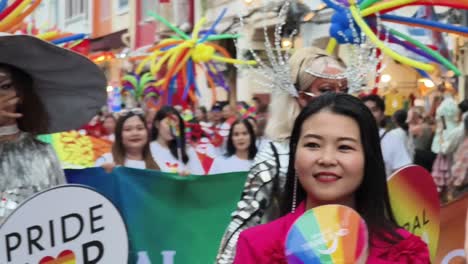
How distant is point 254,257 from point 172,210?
255 centimetres

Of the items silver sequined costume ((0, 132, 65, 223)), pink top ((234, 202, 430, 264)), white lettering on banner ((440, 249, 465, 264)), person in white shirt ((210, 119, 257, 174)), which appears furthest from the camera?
person in white shirt ((210, 119, 257, 174))

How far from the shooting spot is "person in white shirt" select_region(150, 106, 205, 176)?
761 cm

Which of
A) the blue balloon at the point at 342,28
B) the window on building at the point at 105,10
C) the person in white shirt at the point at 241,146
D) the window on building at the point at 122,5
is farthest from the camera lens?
the window on building at the point at 105,10

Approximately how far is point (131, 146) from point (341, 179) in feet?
14.8

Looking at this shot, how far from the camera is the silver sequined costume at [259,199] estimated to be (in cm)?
316

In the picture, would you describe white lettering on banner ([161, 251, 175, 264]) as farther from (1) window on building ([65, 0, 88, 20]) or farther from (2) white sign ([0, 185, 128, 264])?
(1) window on building ([65, 0, 88, 20])

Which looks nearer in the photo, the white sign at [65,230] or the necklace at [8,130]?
the white sign at [65,230]

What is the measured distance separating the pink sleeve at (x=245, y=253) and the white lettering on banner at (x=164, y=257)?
2.28m

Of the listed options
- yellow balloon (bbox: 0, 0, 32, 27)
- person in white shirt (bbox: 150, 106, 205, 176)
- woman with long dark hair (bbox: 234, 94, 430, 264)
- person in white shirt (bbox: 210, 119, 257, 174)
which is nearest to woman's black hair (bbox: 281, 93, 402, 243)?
woman with long dark hair (bbox: 234, 94, 430, 264)

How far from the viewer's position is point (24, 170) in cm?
374

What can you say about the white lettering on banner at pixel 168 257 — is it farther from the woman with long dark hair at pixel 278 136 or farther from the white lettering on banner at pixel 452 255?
the white lettering on banner at pixel 452 255

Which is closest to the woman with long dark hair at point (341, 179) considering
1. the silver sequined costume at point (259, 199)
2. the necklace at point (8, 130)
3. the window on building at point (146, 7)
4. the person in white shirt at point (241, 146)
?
the silver sequined costume at point (259, 199)

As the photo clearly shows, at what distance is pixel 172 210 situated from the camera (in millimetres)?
4758

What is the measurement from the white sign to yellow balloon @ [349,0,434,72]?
228cm
